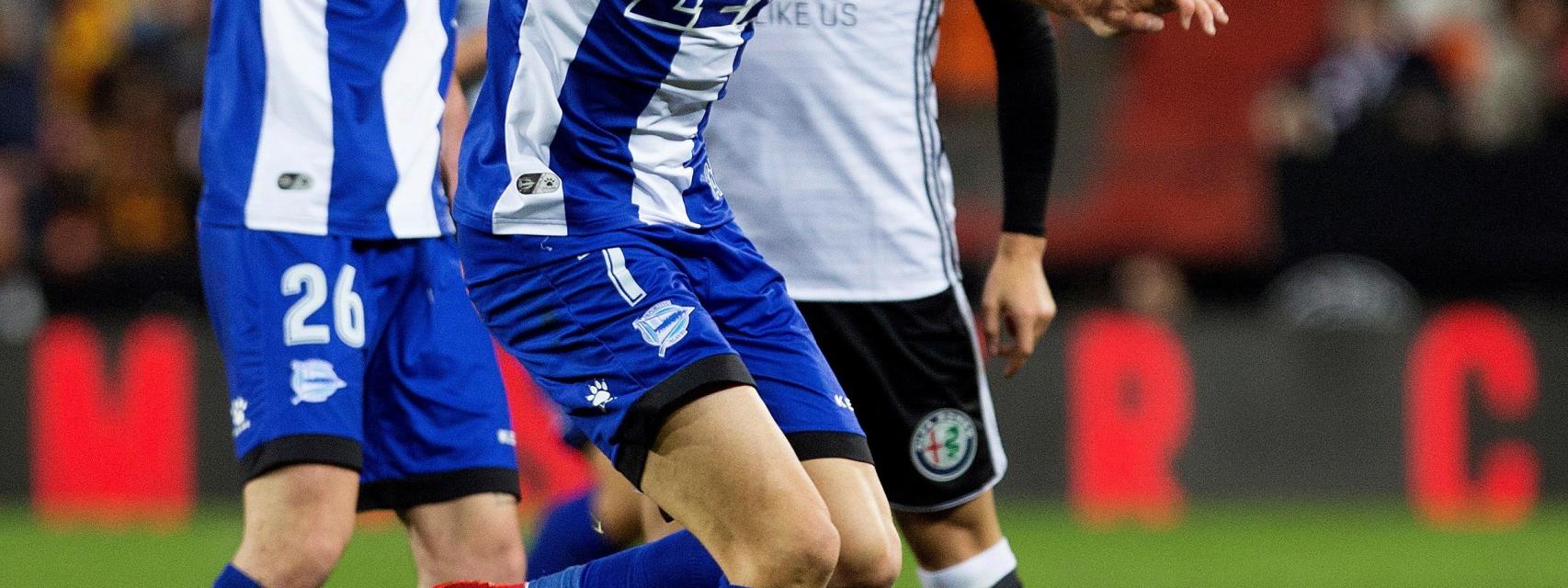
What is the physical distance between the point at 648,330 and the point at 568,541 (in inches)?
67.3

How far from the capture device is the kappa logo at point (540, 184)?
3.30 meters

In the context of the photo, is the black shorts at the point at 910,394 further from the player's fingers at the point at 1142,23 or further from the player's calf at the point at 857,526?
the player's fingers at the point at 1142,23

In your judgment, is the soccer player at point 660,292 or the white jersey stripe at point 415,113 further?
the white jersey stripe at point 415,113

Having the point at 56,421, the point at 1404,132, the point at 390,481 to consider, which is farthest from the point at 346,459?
the point at 1404,132

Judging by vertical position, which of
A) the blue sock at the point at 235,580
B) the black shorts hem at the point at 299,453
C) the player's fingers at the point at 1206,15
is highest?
the player's fingers at the point at 1206,15

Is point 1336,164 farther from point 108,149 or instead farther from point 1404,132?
point 108,149

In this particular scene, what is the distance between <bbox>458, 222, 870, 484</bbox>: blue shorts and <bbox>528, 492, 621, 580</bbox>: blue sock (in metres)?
1.36

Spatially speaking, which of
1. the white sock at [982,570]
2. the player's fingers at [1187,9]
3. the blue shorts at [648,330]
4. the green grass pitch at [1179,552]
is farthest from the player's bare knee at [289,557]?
the green grass pitch at [1179,552]

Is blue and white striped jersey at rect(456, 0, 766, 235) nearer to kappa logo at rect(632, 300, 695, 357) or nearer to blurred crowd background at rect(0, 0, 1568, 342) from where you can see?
kappa logo at rect(632, 300, 695, 357)

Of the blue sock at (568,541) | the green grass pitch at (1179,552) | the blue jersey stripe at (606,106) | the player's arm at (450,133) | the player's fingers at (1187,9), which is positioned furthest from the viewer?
the green grass pitch at (1179,552)

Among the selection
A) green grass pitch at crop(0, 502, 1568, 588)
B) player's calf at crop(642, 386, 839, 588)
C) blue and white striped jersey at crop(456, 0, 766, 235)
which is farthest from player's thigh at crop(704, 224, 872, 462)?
green grass pitch at crop(0, 502, 1568, 588)

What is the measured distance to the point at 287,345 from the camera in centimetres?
397

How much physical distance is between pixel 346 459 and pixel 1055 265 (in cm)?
572

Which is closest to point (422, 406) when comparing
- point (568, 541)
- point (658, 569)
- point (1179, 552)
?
point (568, 541)
